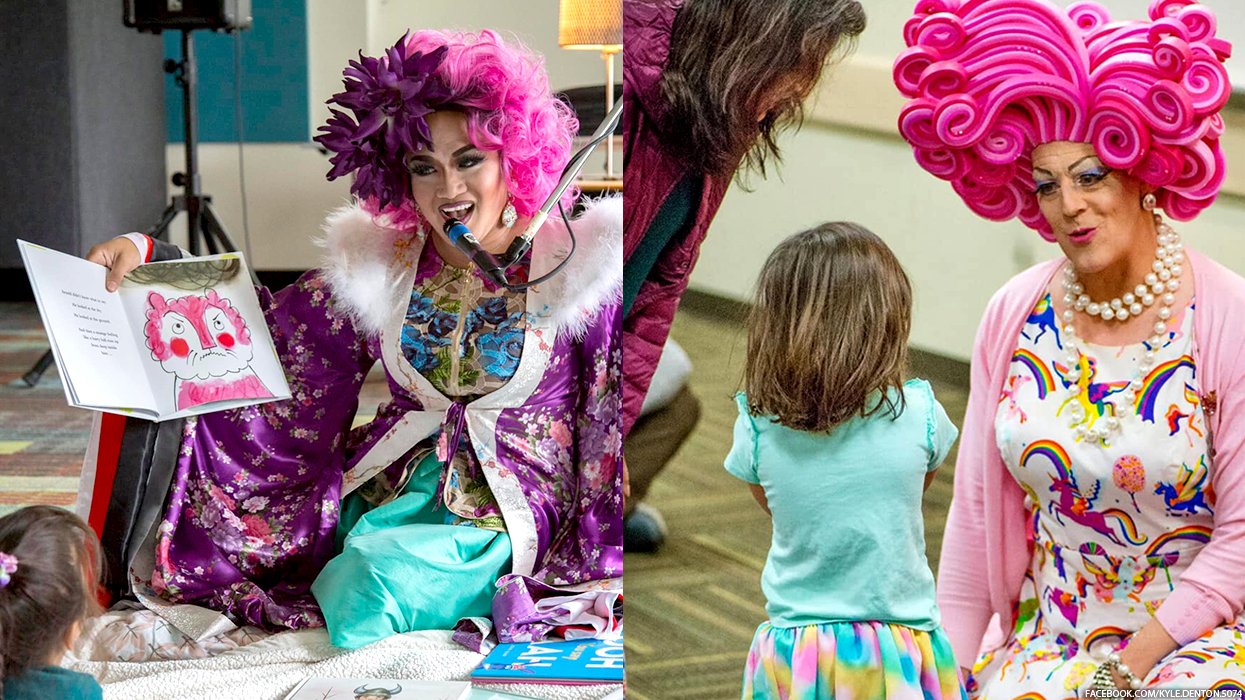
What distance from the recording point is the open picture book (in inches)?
74.0

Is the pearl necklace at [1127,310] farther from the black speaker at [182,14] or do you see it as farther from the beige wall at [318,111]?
the beige wall at [318,111]

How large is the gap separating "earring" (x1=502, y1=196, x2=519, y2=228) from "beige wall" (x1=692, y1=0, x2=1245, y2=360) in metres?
1.02

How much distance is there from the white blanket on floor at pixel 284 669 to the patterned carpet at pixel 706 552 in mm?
659

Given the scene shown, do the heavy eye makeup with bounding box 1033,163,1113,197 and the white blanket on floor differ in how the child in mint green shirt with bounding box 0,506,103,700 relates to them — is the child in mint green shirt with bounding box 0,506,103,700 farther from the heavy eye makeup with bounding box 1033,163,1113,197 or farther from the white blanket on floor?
the heavy eye makeup with bounding box 1033,163,1113,197

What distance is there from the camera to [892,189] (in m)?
1.02

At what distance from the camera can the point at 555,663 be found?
1.83 m

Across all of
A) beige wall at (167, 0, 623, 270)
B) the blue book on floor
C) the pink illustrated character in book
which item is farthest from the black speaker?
the blue book on floor

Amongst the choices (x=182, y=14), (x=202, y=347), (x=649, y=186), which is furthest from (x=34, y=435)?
(x=649, y=186)

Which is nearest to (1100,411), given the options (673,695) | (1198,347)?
(1198,347)

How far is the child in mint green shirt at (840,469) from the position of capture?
3.42 ft

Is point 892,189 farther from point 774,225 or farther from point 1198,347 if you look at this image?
point 1198,347

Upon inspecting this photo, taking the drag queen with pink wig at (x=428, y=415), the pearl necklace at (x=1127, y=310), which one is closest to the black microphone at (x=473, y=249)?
the drag queen with pink wig at (x=428, y=415)

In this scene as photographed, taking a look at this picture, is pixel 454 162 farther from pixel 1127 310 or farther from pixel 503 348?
pixel 1127 310

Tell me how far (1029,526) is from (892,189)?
10.1 inches
